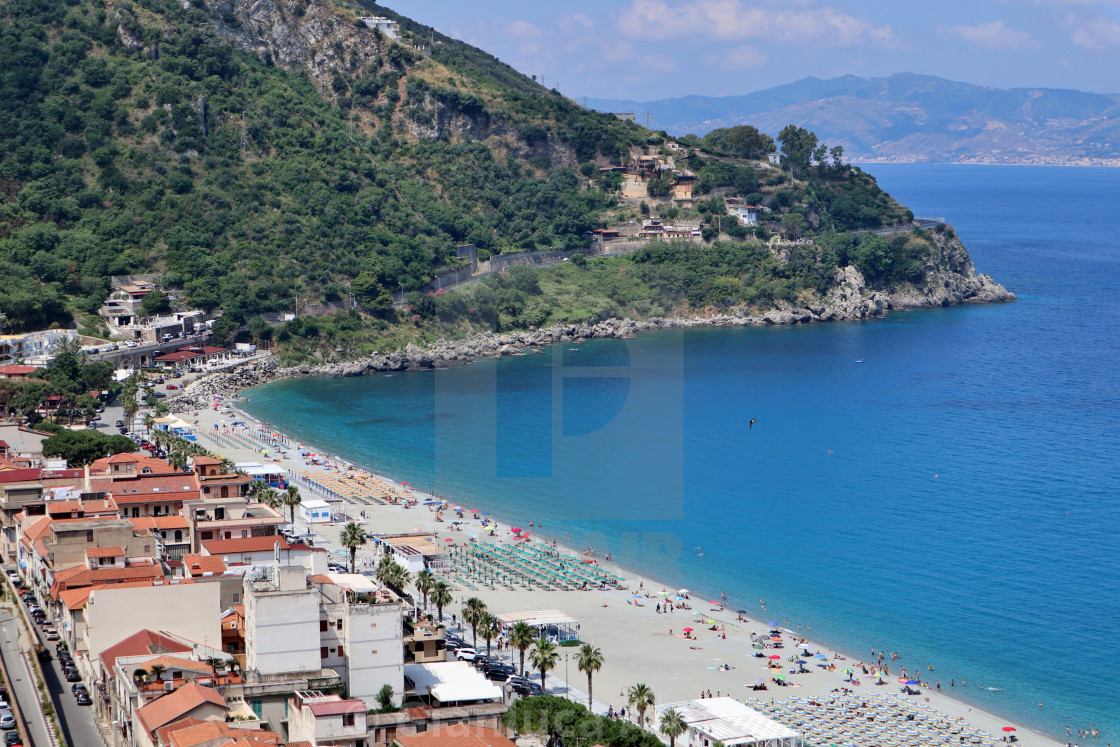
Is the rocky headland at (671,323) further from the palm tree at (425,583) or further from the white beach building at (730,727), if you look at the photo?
the white beach building at (730,727)

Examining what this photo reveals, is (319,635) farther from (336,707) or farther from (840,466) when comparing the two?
(840,466)

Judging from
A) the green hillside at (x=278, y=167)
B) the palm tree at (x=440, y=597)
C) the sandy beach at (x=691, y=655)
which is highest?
Answer: the green hillside at (x=278, y=167)

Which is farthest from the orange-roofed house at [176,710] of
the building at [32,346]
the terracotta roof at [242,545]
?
the building at [32,346]

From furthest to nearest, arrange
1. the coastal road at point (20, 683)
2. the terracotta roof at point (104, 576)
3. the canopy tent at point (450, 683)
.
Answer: the terracotta roof at point (104, 576)
the canopy tent at point (450, 683)
the coastal road at point (20, 683)

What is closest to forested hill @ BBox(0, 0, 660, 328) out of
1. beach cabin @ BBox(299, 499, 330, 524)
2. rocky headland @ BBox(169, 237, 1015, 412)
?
rocky headland @ BBox(169, 237, 1015, 412)

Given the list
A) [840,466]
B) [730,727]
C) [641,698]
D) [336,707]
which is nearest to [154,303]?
[840,466]

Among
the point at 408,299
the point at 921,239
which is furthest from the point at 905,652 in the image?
the point at 921,239

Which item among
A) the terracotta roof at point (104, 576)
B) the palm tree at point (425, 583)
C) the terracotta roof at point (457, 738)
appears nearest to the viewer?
the terracotta roof at point (457, 738)

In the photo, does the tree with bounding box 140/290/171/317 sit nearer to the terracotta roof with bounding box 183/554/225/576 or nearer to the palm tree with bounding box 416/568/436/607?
the palm tree with bounding box 416/568/436/607

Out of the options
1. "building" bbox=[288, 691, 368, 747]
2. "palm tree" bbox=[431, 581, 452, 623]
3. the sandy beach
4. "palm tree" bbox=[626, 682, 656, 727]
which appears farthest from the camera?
"palm tree" bbox=[431, 581, 452, 623]
